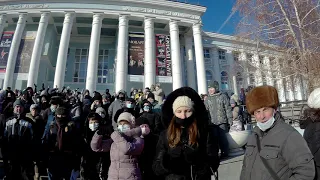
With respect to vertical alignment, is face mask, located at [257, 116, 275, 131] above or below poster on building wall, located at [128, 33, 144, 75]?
below

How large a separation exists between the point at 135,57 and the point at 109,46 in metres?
8.35

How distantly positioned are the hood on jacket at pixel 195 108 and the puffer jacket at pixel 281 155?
0.61 meters

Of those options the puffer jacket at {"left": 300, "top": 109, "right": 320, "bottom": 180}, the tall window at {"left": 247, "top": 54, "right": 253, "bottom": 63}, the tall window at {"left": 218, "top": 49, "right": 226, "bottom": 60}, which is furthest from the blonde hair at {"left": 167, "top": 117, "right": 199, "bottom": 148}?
the tall window at {"left": 218, "top": 49, "right": 226, "bottom": 60}

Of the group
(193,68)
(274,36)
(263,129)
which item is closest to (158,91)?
(274,36)

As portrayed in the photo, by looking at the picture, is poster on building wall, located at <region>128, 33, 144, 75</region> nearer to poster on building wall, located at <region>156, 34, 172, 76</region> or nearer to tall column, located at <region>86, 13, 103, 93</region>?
poster on building wall, located at <region>156, 34, 172, 76</region>

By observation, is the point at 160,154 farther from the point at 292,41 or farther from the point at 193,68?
the point at 193,68

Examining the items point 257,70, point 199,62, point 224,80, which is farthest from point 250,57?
point 224,80

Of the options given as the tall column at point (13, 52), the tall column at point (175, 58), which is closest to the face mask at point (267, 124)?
the tall column at point (175, 58)

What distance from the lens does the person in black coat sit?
2166 mm

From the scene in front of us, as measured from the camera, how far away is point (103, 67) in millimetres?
29375

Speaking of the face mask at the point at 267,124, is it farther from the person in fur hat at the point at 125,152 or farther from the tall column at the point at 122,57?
the tall column at the point at 122,57

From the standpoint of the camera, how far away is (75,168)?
13.4 ft

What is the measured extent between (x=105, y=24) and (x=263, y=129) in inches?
1202

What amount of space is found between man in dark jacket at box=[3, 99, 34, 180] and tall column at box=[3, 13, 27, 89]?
2204 centimetres
